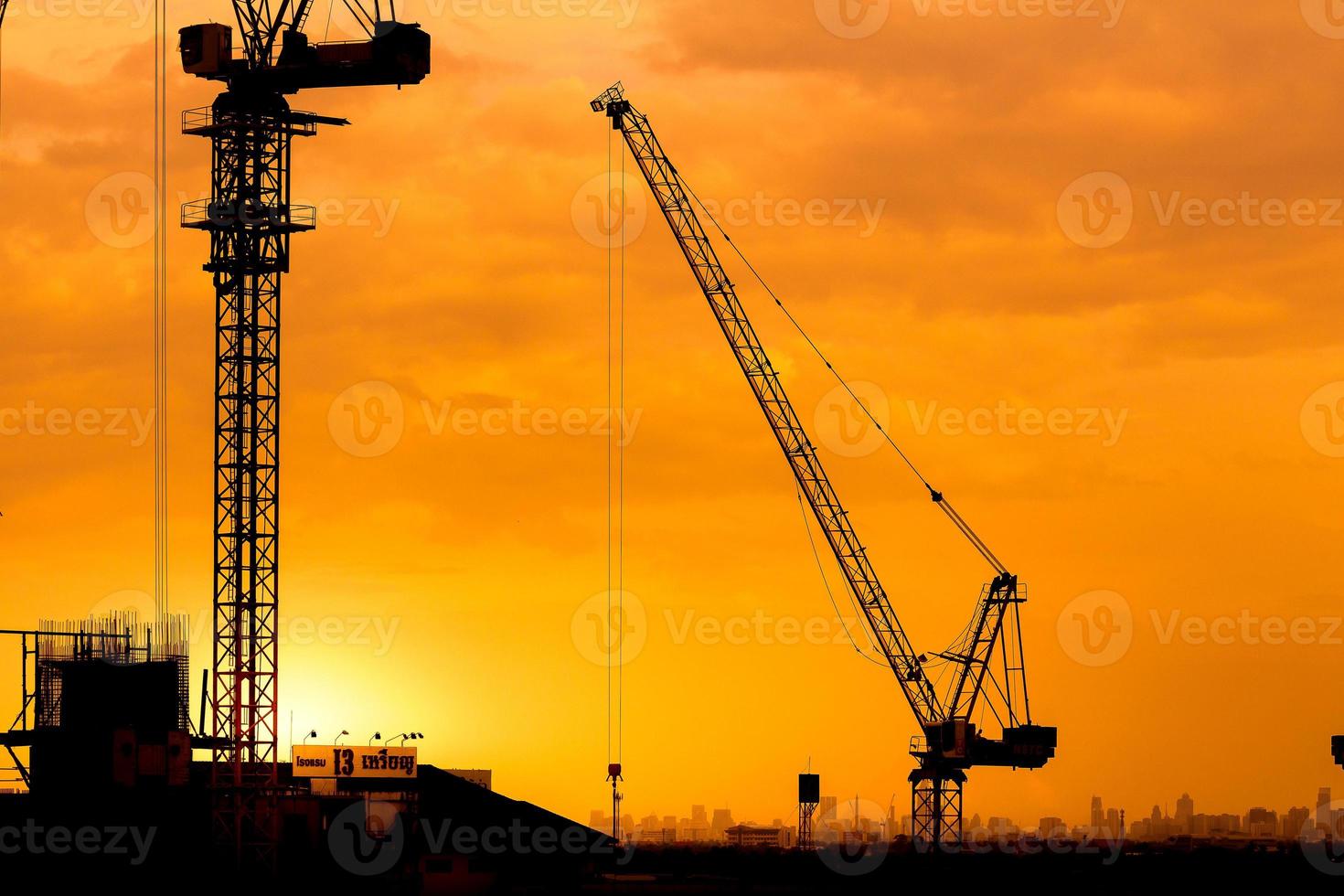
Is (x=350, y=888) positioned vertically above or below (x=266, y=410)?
below

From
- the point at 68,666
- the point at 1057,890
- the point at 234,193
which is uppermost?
the point at 234,193

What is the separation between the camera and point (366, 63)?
123 m

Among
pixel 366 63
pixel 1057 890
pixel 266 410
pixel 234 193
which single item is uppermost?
pixel 366 63

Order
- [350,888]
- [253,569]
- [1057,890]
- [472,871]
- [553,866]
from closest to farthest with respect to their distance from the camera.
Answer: [253,569], [350,888], [472,871], [553,866], [1057,890]

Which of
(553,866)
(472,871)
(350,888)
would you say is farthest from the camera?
(553,866)

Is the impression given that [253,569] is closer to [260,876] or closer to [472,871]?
[260,876]

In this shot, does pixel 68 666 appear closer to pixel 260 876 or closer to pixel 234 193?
pixel 260 876

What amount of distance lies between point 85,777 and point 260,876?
58.1 ft

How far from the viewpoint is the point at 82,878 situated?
12131 centimetres

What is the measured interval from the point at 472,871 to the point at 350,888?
11.5 metres

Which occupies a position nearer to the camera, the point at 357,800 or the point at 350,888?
the point at 350,888

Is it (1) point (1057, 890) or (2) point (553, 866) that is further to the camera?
(1) point (1057, 890)

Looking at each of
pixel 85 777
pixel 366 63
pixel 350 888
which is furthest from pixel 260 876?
pixel 366 63

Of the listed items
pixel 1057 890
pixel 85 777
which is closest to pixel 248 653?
pixel 85 777
